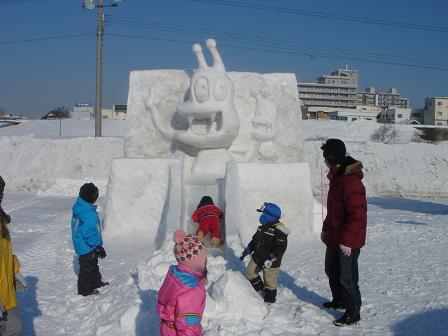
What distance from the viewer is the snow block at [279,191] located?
7.79 m

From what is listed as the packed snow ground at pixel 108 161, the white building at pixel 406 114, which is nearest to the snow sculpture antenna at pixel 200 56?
the packed snow ground at pixel 108 161

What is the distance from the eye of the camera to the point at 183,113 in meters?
8.17

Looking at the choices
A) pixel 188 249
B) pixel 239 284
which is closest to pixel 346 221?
pixel 239 284

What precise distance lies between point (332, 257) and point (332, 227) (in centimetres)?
28

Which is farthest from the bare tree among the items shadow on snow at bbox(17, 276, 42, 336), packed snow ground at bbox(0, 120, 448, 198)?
shadow on snow at bbox(17, 276, 42, 336)

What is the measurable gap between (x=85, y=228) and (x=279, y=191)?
3.65m

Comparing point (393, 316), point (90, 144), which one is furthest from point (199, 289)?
point (90, 144)

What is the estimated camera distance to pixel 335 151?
4.04 m

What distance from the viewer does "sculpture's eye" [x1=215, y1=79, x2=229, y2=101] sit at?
26.5 feet

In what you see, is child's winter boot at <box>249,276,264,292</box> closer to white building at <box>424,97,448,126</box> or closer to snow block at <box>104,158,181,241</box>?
snow block at <box>104,158,181,241</box>

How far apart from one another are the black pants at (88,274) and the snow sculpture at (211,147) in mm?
1711

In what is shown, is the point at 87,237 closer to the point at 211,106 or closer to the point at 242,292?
the point at 242,292

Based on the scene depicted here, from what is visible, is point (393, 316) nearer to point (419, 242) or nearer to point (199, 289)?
point (199, 289)

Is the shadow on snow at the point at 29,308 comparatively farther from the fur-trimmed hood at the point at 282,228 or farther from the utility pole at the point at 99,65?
the utility pole at the point at 99,65
